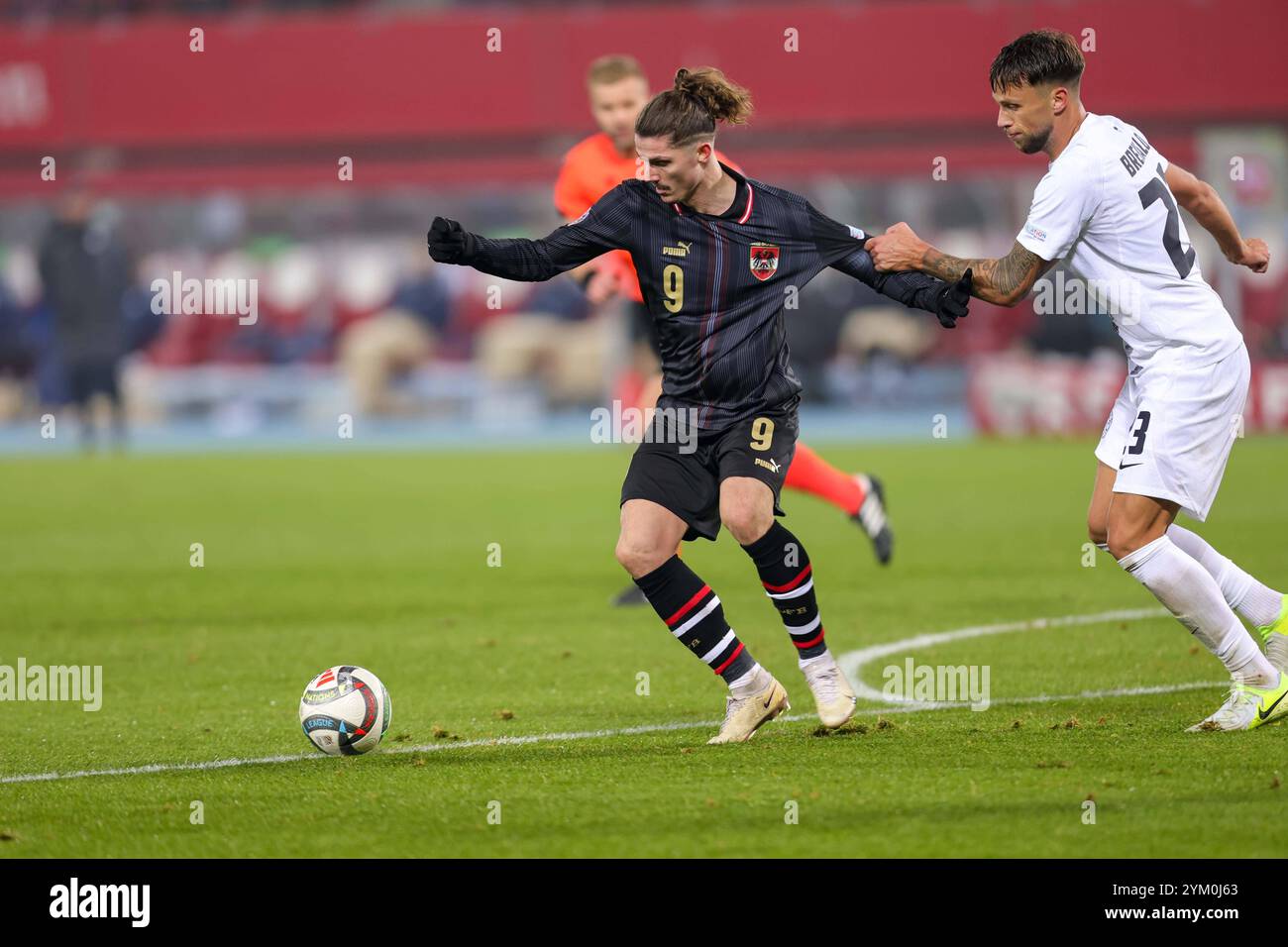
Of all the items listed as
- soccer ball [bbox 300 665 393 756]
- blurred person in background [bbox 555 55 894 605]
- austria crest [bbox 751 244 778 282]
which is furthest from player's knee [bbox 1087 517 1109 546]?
blurred person in background [bbox 555 55 894 605]

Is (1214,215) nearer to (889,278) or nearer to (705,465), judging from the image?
(889,278)

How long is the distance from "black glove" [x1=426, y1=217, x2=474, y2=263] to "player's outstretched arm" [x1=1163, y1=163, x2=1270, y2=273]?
2.21 metres

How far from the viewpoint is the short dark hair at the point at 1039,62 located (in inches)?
211

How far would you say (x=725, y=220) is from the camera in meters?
5.71

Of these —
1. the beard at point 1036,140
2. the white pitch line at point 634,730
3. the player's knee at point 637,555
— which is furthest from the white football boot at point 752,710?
the beard at point 1036,140

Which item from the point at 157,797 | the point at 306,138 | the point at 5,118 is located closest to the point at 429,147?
the point at 306,138

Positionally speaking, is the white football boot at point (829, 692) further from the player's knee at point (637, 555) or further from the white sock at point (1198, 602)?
the white sock at point (1198, 602)

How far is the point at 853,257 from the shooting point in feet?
19.0

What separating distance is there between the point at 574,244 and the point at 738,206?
0.55 meters

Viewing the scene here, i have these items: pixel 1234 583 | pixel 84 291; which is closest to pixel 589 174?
Result: pixel 1234 583

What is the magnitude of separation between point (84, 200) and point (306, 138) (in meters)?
9.52

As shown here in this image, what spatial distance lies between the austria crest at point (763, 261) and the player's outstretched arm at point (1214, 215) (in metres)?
1.25

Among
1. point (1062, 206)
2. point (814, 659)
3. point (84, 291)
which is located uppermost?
point (84, 291)
